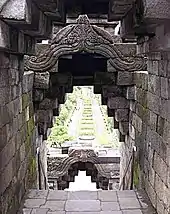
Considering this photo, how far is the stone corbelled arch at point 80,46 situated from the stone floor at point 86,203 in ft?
6.88

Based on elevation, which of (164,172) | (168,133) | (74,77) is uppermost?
(74,77)

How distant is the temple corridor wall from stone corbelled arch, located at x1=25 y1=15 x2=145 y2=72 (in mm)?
537

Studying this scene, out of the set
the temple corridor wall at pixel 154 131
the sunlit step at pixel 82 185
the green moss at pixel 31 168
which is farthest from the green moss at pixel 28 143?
the sunlit step at pixel 82 185

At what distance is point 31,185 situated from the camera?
5871 millimetres

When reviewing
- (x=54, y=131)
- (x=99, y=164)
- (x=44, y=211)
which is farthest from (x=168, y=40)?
(x=54, y=131)

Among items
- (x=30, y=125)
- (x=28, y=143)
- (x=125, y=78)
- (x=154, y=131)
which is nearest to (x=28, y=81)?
(x=30, y=125)

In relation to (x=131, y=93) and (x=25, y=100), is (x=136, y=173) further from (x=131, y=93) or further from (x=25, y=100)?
(x=25, y=100)

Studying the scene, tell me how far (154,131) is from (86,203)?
1418 mm

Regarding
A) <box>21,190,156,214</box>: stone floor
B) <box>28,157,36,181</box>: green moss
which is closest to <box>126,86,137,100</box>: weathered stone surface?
<box>21,190,156,214</box>: stone floor

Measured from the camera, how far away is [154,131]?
4.48m

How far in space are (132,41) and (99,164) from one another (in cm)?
485

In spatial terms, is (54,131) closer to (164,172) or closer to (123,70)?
(123,70)

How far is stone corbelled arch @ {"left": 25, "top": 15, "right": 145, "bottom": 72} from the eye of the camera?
572 centimetres

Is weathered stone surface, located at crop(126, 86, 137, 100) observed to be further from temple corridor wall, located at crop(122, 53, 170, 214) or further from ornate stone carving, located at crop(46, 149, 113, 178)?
ornate stone carving, located at crop(46, 149, 113, 178)
